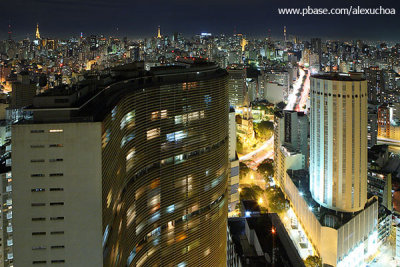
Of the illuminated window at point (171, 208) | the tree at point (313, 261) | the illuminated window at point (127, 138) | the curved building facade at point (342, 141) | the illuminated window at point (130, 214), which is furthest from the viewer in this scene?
the curved building facade at point (342, 141)

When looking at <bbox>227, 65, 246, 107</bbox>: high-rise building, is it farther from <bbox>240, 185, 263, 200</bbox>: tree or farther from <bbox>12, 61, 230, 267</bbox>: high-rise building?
<bbox>12, 61, 230, 267</bbox>: high-rise building

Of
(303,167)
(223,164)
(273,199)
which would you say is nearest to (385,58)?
(303,167)

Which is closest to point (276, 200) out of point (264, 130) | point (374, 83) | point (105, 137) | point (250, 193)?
point (250, 193)

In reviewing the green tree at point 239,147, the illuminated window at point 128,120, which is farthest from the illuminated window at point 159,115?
the green tree at point 239,147

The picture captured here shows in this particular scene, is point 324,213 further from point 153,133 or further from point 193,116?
point 153,133

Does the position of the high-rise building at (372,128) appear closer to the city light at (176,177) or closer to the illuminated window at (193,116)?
the city light at (176,177)
